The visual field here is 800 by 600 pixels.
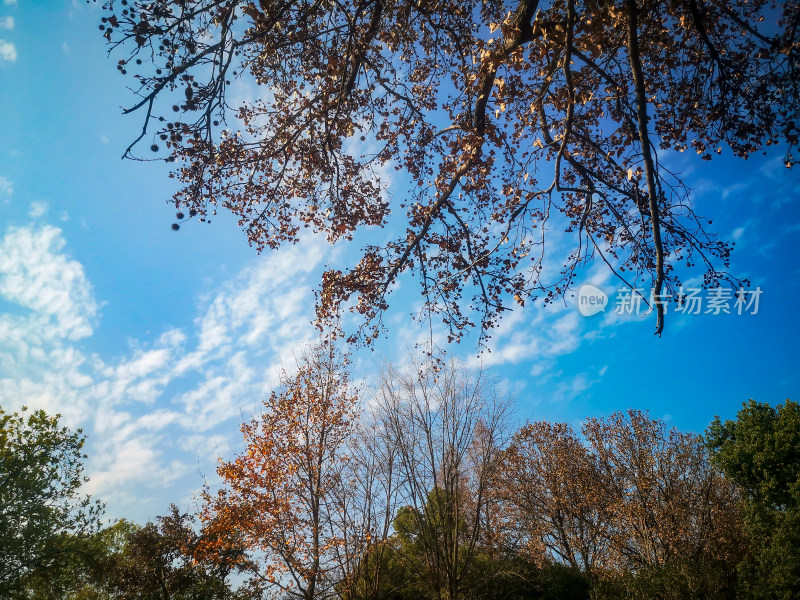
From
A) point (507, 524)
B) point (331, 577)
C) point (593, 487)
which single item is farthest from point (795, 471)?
point (331, 577)

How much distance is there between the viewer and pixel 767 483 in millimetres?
16000

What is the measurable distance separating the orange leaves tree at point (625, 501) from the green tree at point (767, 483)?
3.19ft

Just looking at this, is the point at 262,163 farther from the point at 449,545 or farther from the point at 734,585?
the point at 734,585

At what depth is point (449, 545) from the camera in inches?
554

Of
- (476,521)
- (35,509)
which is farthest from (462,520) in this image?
(35,509)

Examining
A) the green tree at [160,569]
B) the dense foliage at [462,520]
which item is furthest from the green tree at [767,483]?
the green tree at [160,569]

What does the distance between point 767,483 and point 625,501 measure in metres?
5.08

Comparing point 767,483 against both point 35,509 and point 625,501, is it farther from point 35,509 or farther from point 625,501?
point 35,509

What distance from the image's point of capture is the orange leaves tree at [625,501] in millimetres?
15484

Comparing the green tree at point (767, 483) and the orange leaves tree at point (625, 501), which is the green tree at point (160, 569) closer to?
the orange leaves tree at point (625, 501)

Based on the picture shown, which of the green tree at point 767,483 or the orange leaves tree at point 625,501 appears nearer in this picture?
the green tree at point 767,483

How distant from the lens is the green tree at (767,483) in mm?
11812

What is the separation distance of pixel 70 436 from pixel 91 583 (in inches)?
301

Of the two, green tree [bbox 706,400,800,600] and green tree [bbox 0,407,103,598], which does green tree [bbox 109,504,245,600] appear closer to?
green tree [bbox 0,407,103,598]
